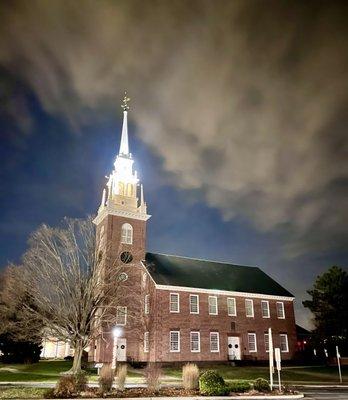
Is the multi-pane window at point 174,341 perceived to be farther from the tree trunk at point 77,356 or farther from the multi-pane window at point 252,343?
the tree trunk at point 77,356

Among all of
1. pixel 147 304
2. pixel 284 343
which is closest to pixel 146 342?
pixel 147 304

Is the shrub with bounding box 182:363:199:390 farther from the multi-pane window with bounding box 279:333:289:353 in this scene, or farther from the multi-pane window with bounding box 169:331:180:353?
the multi-pane window with bounding box 279:333:289:353

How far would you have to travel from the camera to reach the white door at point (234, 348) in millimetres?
44338

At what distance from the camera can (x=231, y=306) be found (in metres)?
46.8

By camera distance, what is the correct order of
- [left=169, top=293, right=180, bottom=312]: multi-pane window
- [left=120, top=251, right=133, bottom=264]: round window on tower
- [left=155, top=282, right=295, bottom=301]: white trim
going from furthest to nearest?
[left=120, top=251, right=133, bottom=264]: round window on tower
[left=155, top=282, right=295, bottom=301]: white trim
[left=169, top=293, right=180, bottom=312]: multi-pane window

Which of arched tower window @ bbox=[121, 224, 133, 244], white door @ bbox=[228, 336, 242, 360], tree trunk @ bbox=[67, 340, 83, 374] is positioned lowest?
tree trunk @ bbox=[67, 340, 83, 374]

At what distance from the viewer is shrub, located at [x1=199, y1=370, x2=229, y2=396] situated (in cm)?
1864

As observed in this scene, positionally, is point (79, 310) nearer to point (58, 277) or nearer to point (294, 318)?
point (58, 277)

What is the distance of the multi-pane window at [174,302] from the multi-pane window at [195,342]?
3262 mm

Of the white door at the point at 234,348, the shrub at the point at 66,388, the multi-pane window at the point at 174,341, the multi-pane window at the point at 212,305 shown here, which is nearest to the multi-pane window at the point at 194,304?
the multi-pane window at the point at 212,305

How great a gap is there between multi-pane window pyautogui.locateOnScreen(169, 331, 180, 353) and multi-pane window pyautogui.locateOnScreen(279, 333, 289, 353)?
47.8 ft

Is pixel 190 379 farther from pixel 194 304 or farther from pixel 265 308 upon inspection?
pixel 265 308

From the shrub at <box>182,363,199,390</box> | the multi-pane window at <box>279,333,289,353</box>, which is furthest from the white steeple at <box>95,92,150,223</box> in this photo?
the shrub at <box>182,363,199,390</box>

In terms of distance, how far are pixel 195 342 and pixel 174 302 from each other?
16.1 ft
